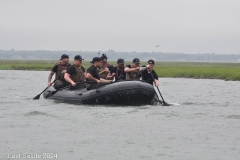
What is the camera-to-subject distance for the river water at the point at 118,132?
35.7 feet

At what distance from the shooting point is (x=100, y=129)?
44.5ft

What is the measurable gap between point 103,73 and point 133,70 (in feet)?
5.74

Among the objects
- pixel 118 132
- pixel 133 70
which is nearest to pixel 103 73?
pixel 133 70

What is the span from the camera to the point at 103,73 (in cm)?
2022

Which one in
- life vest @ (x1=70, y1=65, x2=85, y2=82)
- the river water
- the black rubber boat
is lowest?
the river water

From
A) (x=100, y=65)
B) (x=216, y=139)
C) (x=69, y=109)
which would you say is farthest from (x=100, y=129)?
(x=100, y=65)

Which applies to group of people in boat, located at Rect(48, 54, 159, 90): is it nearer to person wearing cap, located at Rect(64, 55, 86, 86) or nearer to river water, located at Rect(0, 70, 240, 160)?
person wearing cap, located at Rect(64, 55, 86, 86)

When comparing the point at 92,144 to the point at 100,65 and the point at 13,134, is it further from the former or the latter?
the point at 100,65

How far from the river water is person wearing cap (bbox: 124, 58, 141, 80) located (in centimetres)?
134

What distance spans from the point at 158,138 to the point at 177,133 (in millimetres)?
859

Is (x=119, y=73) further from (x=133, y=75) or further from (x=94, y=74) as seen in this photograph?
(x=94, y=74)

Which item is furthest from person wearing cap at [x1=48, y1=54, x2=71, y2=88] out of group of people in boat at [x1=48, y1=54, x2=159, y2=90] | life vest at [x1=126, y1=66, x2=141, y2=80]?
life vest at [x1=126, y1=66, x2=141, y2=80]

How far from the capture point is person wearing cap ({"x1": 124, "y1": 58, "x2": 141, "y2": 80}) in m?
18.8

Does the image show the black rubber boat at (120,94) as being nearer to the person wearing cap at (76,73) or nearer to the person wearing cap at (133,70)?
the person wearing cap at (133,70)
